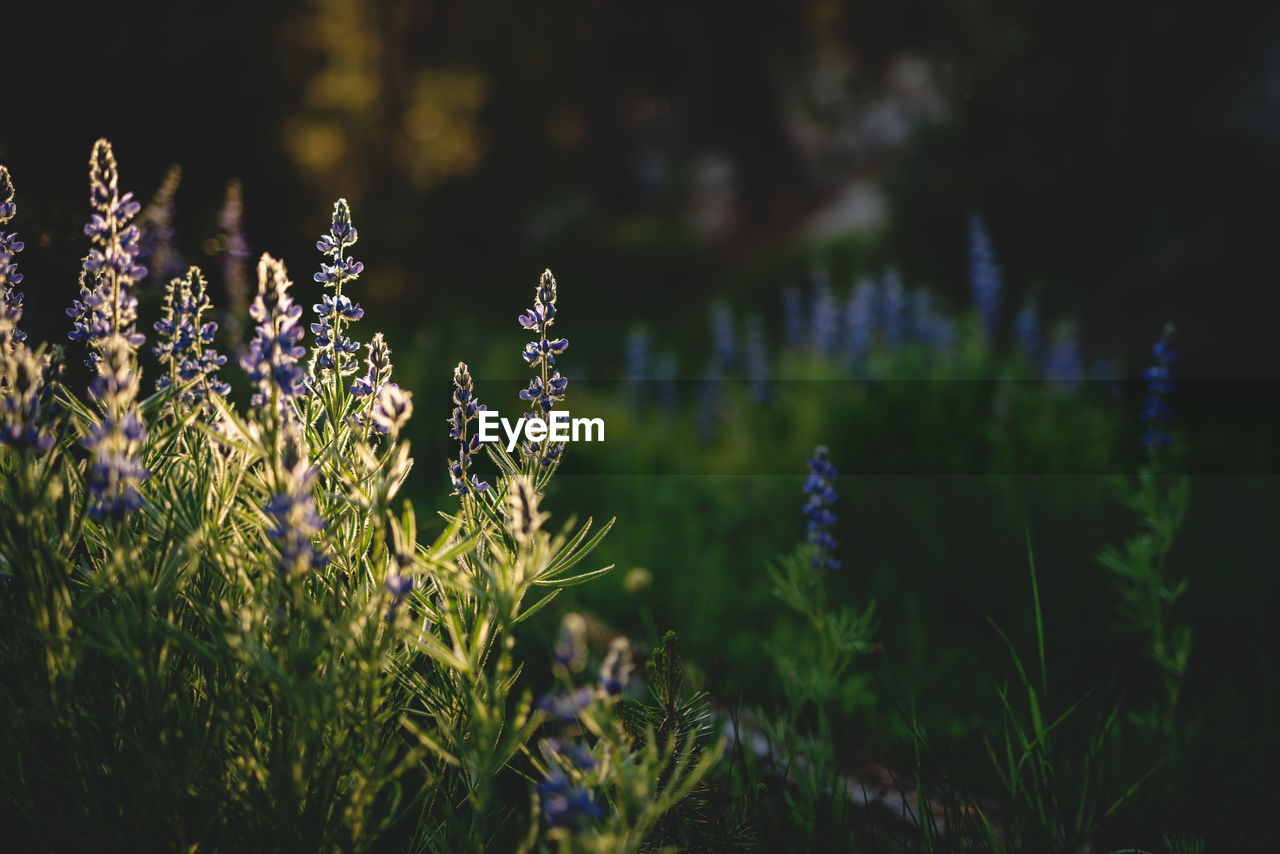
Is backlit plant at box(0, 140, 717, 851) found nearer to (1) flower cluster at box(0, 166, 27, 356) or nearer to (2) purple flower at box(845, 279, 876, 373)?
(1) flower cluster at box(0, 166, 27, 356)

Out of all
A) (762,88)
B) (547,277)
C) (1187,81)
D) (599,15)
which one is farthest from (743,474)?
(599,15)

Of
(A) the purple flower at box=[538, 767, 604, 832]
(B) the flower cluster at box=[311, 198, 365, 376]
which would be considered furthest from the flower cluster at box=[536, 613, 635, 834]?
(B) the flower cluster at box=[311, 198, 365, 376]

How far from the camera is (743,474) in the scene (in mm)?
5477

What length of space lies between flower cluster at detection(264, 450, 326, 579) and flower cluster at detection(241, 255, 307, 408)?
0.13m

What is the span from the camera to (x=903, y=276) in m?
9.76

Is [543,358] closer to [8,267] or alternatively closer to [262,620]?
[262,620]

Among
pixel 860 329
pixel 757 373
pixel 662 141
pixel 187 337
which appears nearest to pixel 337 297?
pixel 187 337

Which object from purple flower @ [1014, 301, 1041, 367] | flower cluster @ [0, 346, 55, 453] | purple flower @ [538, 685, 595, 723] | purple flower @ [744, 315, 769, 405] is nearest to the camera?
purple flower @ [538, 685, 595, 723]

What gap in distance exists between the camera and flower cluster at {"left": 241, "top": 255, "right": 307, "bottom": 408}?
1.16 metres

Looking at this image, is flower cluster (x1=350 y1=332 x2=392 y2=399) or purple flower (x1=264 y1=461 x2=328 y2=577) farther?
flower cluster (x1=350 y1=332 x2=392 y2=399)

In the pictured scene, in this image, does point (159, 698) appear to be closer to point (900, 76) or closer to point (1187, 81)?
point (1187, 81)

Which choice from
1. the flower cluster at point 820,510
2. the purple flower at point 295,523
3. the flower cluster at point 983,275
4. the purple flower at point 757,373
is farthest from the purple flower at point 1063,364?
the purple flower at point 295,523

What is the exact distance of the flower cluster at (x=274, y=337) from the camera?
1.16m

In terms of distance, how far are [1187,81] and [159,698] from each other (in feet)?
31.9
